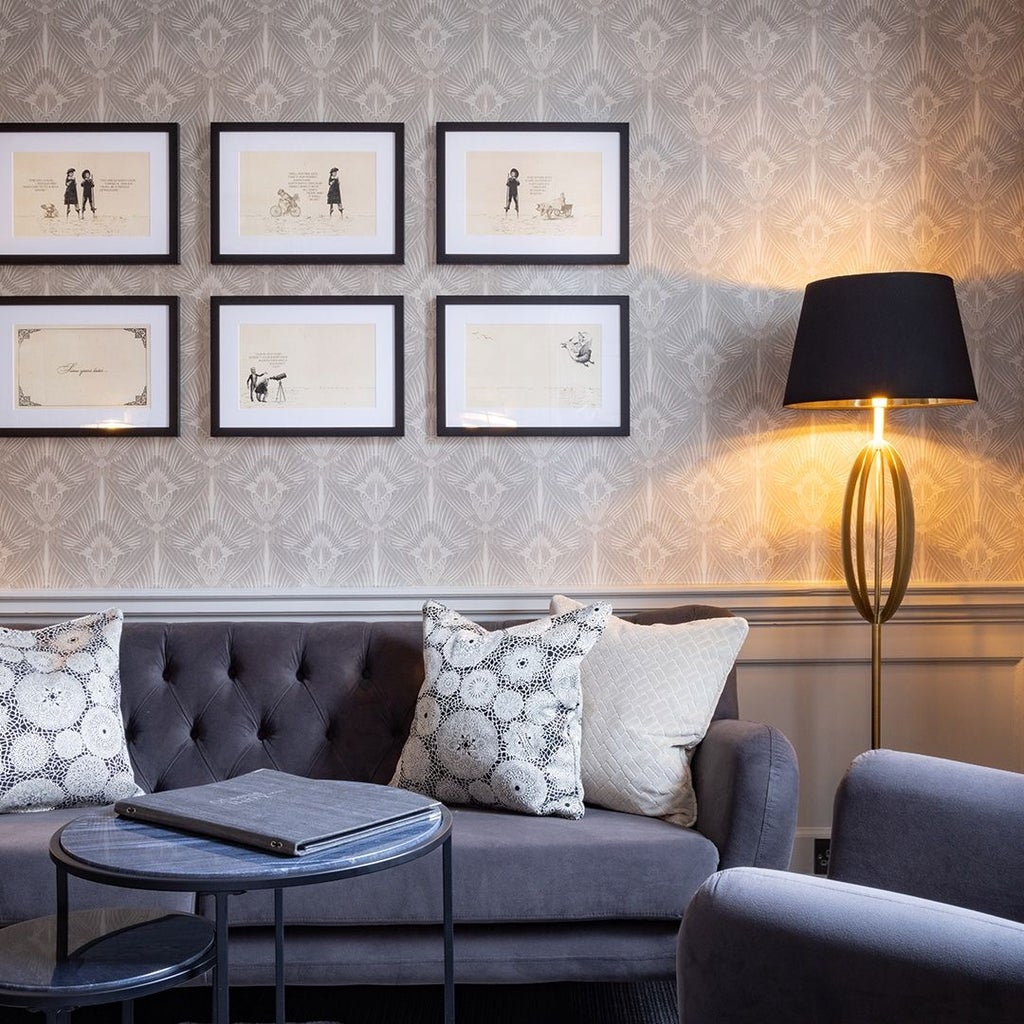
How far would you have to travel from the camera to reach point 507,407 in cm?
274

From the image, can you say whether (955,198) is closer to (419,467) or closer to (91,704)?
(419,467)

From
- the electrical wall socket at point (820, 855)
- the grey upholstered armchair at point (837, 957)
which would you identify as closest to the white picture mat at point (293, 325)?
the electrical wall socket at point (820, 855)

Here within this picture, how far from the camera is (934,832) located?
4.69 feet

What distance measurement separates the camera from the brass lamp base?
8.35ft

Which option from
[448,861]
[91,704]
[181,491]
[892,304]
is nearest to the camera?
[448,861]

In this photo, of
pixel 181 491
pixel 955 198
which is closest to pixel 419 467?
pixel 181 491

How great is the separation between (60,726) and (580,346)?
1.56 meters

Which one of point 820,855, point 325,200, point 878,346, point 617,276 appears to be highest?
point 325,200

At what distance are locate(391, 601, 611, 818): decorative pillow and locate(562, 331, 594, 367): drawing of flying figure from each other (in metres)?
0.83

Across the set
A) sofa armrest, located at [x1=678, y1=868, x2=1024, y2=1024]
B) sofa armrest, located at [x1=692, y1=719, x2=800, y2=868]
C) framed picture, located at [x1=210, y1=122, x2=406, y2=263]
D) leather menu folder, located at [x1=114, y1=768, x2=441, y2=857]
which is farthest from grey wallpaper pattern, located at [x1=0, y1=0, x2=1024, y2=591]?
sofa armrest, located at [x1=678, y1=868, x2=1024, y2=1024]

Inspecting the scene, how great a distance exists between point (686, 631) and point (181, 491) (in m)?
1.40

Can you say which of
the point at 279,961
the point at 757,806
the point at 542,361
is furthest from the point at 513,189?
the point at 279,961

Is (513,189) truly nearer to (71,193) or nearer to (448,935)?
(71,193)

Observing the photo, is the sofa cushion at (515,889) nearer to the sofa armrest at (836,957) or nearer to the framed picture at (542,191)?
the sofa armrest at (836,957)
